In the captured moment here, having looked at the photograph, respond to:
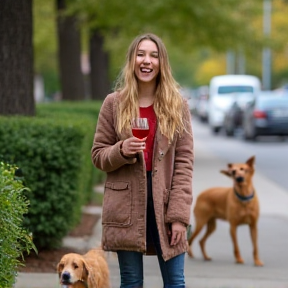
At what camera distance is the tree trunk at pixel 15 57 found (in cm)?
969

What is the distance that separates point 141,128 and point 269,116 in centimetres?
2397

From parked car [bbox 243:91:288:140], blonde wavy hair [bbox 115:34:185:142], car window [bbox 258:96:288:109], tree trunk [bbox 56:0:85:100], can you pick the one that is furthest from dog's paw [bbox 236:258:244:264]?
car window [bbox 258:96:288:109]

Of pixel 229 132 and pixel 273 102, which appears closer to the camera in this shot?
pixel 273 102

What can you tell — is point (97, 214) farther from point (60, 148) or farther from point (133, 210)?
point (133, 210)

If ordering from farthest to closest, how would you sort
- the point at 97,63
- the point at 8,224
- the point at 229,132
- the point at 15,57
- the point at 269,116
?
the point at 229,132, the point at 269,116, the point at 97,63, the point at 15,57, the point at 8,224

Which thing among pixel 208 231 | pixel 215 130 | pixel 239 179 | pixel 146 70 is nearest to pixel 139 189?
pixel 146 70

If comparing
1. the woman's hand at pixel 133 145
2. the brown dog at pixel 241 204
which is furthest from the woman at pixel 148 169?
the brown dog at pixel 241 204

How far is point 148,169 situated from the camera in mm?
4793

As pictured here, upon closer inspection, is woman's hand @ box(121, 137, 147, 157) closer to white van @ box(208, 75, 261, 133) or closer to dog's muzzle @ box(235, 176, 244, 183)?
dog's muzzle @ box(235, 176, 244, 183)

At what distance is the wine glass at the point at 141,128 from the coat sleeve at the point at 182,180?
0.38 meters

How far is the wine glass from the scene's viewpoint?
450 centimetres

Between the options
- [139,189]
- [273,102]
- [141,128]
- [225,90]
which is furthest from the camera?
[225,90]

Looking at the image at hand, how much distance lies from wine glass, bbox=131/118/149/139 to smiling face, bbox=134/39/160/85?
38 cm

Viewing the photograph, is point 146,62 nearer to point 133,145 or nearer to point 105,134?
point 105,134
